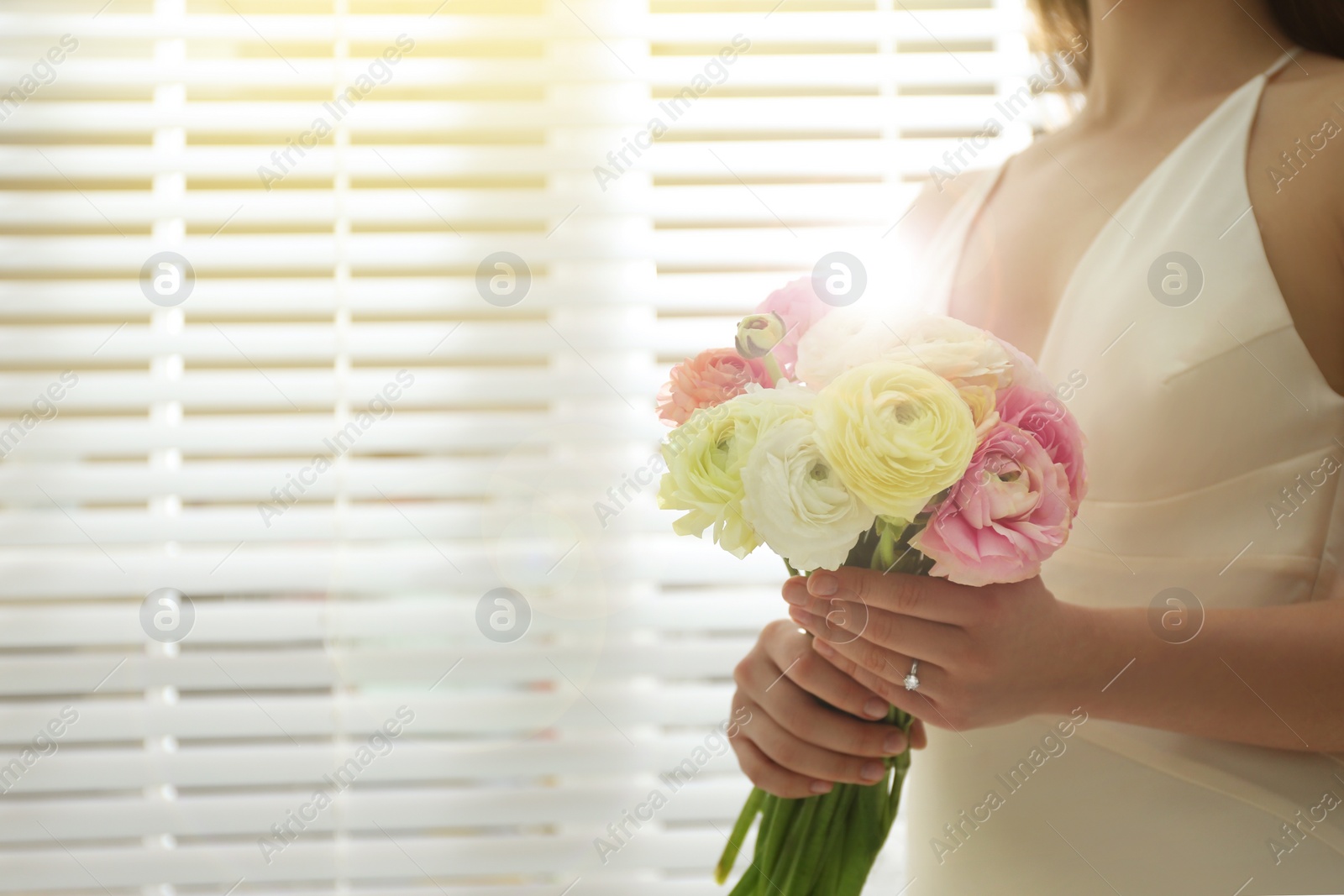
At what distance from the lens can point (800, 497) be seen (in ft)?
1.62

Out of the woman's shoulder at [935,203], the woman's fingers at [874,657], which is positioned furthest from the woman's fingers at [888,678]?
the woman's shoulder at [935,203]

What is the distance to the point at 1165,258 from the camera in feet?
2.35

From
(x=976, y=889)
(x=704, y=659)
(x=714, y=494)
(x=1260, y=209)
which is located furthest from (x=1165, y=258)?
(x=704, y=659)

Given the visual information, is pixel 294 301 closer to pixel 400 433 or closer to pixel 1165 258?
pixel 400 433

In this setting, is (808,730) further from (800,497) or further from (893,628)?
(800,497)

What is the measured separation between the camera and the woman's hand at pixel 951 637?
0.57m

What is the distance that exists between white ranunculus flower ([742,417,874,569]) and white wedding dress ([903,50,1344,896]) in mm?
300

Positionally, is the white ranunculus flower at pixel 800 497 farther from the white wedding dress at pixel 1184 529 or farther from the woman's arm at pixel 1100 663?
the white wedding dress at pixel 1184 529

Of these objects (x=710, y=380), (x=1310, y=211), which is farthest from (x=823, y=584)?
(x=1310, y=211)

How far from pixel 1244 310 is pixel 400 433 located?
0.91m

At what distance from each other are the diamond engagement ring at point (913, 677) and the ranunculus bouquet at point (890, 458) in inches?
3.0

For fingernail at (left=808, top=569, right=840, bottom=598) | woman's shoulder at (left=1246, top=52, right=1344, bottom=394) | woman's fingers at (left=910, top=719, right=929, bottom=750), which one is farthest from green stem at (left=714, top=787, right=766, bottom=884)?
woman's shoulder at (left=1246, top=52, right=1344, bottom=394)

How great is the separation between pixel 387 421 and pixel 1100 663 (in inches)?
33.4

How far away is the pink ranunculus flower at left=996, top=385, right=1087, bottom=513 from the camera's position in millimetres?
532
